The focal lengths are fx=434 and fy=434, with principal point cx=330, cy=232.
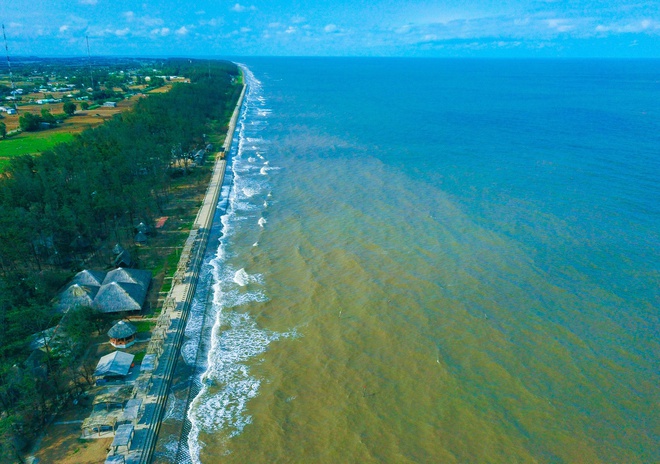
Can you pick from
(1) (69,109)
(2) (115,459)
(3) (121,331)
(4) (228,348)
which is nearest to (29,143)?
(1) (69,109)

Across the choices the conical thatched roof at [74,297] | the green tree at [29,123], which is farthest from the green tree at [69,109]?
A: the conical thatched roof at [74,297]

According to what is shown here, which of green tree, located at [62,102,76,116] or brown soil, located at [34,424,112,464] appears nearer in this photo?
brown soil, located at [34,424,112,464]

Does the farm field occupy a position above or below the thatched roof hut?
above

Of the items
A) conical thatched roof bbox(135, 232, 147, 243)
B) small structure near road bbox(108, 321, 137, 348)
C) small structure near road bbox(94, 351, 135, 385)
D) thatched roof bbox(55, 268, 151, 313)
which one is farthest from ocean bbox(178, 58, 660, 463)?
conical thatched roof bbox(135, 232, 147, 243)

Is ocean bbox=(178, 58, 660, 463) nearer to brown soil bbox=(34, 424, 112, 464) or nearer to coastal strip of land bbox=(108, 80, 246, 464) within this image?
coastal strip of land bbox=(108, 80, 246, 464)

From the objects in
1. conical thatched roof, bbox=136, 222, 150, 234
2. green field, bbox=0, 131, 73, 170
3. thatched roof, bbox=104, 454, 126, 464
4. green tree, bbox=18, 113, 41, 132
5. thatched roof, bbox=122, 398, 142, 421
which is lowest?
thatched roof, bbox=104, 454, 126, 464

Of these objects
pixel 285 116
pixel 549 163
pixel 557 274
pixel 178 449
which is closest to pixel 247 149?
pixel 285 116

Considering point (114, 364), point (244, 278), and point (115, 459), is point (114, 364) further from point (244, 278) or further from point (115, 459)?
point (244, 278)
